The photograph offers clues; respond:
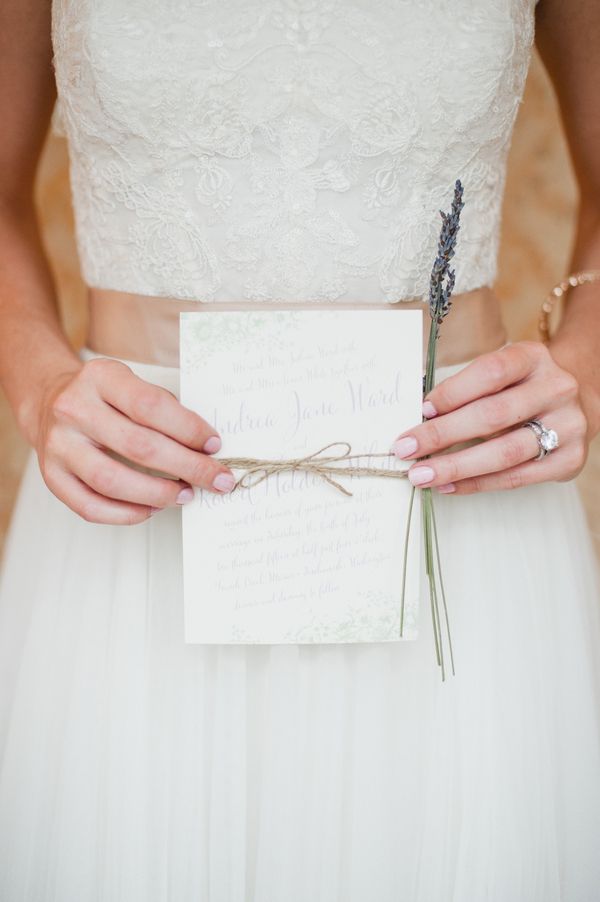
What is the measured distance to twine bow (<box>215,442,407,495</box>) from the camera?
66cm

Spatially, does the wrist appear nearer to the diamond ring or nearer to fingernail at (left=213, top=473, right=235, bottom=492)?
fingernail at (left=213, top=473, right=235, bottom=492)

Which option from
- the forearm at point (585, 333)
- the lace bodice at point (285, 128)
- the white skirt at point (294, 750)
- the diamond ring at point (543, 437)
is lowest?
the white skirt at point (294, 750)

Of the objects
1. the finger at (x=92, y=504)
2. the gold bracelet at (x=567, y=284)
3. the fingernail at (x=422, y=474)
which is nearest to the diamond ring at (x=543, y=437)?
the fingernail at (x=422, y=474)

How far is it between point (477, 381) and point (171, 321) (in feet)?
1.10

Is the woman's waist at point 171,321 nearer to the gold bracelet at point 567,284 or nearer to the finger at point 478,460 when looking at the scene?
the gold bracelet at point 567,284

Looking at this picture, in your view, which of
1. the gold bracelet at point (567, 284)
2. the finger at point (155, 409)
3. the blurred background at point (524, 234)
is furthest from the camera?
the blurred background at point (524, 234)

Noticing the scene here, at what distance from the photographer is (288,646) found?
2.47 feet

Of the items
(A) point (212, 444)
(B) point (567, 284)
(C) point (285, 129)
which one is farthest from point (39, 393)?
(B) point (567, 284)

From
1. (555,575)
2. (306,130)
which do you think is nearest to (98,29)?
(306,130)

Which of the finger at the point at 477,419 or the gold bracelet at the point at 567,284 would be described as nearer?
the finger at the point at 477,419

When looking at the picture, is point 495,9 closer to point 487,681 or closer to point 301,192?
point 301,192

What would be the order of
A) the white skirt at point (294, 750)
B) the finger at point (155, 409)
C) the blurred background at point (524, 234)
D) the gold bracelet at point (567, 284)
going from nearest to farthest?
the finger at point (155, 409) < the white skirt at point (294, 750) < the gold bracelet at point (567, 284) < the blurred background at point (524, 234)

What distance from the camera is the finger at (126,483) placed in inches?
26.1

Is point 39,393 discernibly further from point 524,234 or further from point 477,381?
point 524,234
